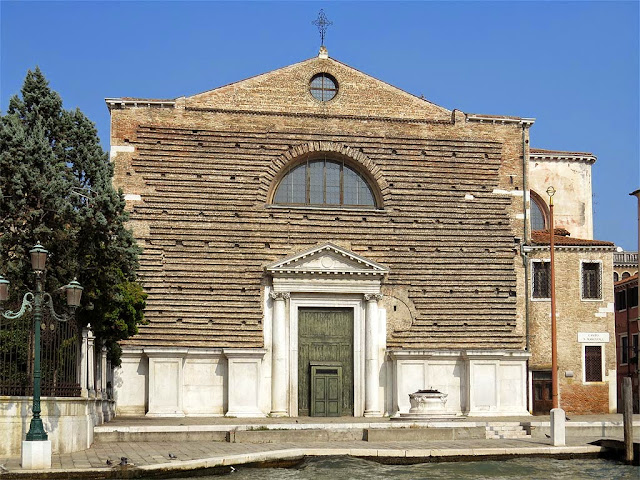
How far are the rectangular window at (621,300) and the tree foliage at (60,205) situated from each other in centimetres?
2540

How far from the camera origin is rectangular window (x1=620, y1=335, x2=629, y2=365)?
143ft

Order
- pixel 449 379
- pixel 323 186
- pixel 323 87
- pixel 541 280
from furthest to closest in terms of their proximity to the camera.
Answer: pixel 541 280, pixel 323 87, pixel 323 186, pixel 449 379

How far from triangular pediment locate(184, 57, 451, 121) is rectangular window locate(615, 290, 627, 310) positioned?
51.1 feet

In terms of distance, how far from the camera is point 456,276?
32.0 metres

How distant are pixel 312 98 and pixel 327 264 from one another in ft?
17.2

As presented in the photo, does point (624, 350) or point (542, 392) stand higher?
point (624, 350)

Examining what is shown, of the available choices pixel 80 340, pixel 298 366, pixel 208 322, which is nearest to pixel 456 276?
pixel 298 366

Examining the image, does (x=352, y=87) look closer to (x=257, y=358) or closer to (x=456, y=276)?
(x=456, y=276)

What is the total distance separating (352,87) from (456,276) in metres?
6.65

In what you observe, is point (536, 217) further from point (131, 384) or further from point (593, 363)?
point (131, 384)

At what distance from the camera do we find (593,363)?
108 ft

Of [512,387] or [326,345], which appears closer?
[326,345]

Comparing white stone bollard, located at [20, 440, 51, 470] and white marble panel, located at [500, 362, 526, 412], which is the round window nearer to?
white marble panel, located at [500, 362, 526, 412]

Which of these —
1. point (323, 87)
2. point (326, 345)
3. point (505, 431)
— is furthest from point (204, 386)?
point (323, 87)
